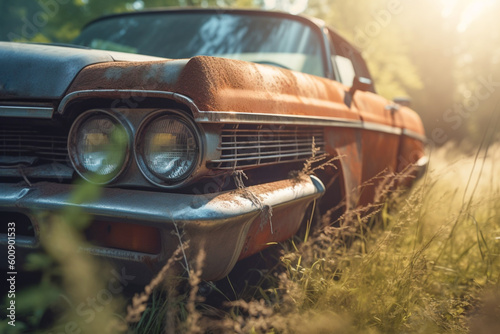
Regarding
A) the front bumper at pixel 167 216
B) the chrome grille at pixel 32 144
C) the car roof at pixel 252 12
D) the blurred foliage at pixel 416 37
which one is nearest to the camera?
the front bumper at pixel 167 216

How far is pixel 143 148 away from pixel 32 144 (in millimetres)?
582

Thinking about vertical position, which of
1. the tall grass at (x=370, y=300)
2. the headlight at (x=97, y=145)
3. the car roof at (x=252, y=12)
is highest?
the car roof at (x=252, y=12)

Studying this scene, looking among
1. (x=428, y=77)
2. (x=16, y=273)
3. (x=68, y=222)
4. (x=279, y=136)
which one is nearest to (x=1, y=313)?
(x=16, y=273)

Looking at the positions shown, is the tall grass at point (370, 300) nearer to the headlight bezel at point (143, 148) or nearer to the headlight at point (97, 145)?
the headlight bezel at point (143, 148)

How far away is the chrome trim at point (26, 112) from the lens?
5.84 feet

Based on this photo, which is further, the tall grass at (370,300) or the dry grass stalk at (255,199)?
the dry grass stalk at (255,199)

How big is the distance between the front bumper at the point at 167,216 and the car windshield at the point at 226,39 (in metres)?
1.37

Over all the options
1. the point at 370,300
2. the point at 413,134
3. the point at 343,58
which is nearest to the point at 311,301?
the point at 370,300

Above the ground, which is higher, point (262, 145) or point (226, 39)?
point (226, 39)

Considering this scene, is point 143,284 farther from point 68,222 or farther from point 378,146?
point 378,146

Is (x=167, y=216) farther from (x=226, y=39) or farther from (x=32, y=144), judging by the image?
(x=226, y=39)

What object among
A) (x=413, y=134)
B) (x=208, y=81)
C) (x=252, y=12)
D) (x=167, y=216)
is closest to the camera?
(x=167, y=216)

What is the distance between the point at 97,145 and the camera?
1.74 m

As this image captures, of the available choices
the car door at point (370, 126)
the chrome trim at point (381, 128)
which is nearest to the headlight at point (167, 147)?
the car door at point (370, 126)
